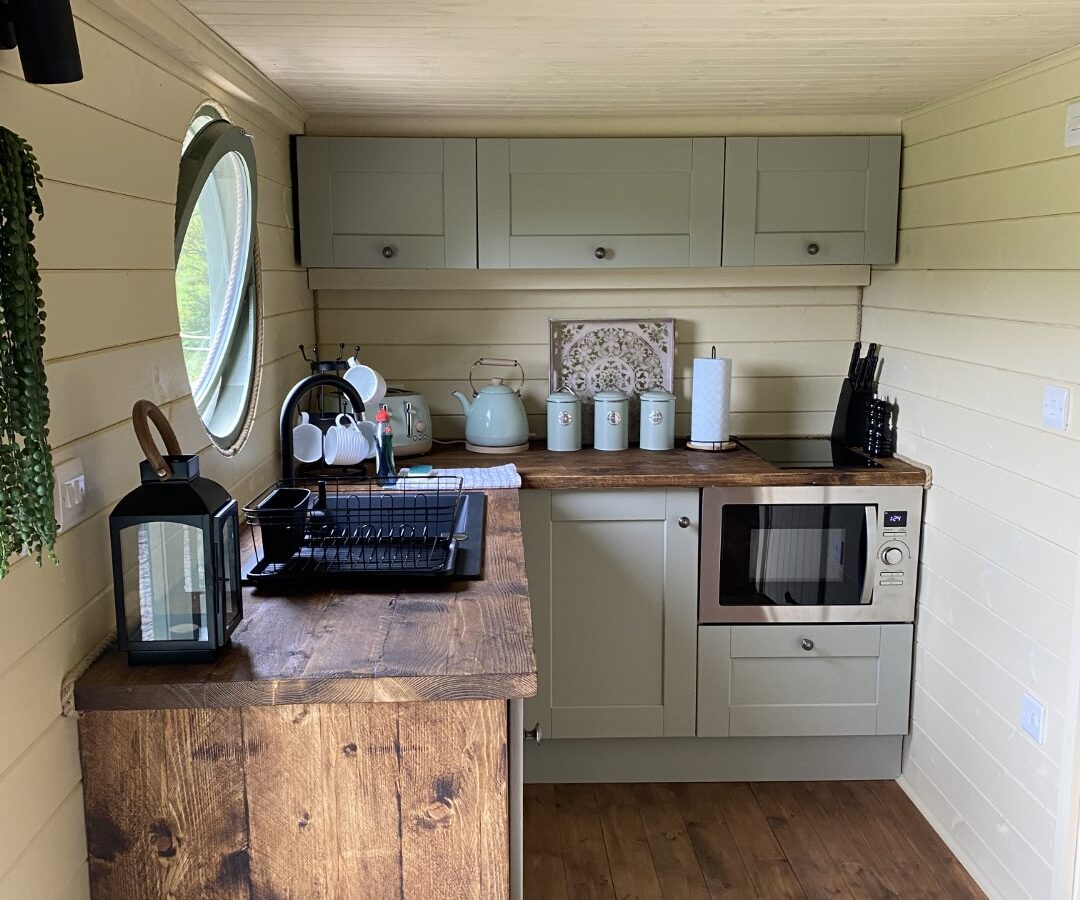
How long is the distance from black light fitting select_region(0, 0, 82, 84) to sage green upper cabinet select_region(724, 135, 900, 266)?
2.35 meters

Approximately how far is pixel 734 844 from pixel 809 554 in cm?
86

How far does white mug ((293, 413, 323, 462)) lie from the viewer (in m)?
3.00

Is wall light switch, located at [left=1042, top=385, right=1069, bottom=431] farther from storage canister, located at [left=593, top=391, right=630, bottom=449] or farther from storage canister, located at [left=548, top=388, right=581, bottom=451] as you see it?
storage canister, located at [left=548, top=388, right=581, bottom=451]

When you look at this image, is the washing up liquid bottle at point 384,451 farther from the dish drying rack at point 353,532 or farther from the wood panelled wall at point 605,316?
the wood panelled wall at point 605,316

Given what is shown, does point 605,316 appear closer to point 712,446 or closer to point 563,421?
point 563,421

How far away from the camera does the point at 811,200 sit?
3346 millimetres

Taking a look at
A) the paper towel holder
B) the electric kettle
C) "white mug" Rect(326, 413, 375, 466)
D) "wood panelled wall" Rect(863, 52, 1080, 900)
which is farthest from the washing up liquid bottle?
"wood panelled wall" Rect(863, 52, 1080, 900)

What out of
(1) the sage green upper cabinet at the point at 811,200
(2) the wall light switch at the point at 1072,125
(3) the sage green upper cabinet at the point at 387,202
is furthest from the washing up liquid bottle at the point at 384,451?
(2) the wall light switch at the point at 1072,125

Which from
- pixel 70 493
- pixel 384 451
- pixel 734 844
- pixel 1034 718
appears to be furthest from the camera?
pixel 734 844

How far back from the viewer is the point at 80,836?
160 centimetres

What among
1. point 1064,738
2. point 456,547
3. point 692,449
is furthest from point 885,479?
point 456,547

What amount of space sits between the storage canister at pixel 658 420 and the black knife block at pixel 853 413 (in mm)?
571

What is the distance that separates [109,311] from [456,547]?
0.87 metres

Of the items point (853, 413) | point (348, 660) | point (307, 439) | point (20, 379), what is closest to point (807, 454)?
point (853, 413)
